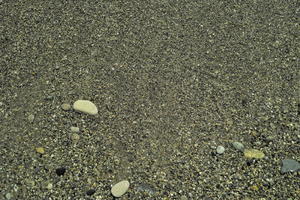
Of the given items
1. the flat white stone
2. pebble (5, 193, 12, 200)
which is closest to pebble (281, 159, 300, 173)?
the flat white stone

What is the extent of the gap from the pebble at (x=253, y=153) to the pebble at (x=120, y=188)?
0.89m

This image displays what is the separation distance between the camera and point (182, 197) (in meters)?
2.43

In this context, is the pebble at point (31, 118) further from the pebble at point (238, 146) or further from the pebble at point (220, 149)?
the pebble at point (238, 146)

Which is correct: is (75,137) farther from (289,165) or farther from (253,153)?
(289,165)

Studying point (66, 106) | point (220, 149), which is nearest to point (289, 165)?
point (220, 149)

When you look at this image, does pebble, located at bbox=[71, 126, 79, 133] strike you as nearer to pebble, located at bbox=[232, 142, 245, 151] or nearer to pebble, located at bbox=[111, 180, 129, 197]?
pebble, located at bbox=[111, 180, 129, 197]

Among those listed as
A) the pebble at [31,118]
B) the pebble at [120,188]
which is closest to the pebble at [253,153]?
the pebble at [120,188]

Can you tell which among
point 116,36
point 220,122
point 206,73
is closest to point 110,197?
point 220,122

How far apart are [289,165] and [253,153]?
0.26m

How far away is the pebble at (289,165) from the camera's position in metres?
2.54

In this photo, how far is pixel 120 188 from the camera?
246 cm

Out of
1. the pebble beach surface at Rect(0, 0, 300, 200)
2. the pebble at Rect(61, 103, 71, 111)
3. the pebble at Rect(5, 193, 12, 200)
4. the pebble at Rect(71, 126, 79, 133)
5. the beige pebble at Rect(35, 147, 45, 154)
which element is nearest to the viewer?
the pebble at Rect(5, 193, 12, 200)

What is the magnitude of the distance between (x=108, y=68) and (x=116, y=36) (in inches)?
15.9

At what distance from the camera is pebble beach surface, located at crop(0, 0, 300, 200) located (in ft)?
8.23
